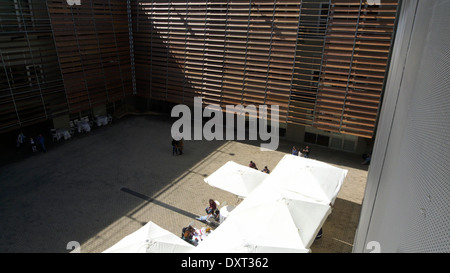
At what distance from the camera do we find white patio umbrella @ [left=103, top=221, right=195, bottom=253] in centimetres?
721

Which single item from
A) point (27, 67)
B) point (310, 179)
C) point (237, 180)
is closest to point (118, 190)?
point (237, 180)

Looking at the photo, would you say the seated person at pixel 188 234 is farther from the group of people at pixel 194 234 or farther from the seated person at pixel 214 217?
the seated person at pixel 214 217

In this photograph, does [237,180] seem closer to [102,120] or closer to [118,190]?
[118,190]

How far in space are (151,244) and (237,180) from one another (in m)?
4.31

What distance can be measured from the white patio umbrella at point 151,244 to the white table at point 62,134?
40.8 feet

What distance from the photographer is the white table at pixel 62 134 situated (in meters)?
17.4

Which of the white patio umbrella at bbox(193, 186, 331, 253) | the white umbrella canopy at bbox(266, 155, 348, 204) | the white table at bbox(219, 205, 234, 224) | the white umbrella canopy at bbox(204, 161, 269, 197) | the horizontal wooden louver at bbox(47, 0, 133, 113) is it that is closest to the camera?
the white patio umbrella at bbox(193, 186, 331, 253)

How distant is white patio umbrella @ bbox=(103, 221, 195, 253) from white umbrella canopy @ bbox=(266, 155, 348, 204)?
403 cm

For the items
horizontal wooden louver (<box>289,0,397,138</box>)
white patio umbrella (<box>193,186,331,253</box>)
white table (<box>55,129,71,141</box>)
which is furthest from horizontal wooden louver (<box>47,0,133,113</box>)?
white patio umbrella (<box>193,186,331,253</box>)

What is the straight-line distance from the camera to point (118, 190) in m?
12.6

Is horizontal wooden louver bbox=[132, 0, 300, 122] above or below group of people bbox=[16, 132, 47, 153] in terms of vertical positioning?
above

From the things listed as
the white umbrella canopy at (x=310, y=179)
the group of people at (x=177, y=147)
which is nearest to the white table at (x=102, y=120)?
the group of people at (x=177, y=147)

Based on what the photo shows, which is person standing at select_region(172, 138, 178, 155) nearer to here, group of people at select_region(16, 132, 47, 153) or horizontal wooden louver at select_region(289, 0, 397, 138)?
horizontal wooden louver at select_region(289, 0, 397, 138)
